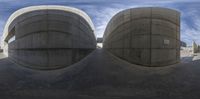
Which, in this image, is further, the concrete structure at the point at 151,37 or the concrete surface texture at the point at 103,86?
the concrete structure at the point at 151,37

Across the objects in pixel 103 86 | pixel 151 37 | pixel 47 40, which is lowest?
pixel 103 86

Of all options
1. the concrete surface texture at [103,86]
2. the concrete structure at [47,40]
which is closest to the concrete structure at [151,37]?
the concrete structure at [47,40]

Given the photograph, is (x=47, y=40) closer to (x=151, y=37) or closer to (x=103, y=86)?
(x=151, y=37)

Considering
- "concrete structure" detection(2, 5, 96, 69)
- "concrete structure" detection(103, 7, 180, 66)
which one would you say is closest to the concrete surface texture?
"concrete structure" detection(2, 5, 96, 69)

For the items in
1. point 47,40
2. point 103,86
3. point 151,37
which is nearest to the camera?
point 103,86

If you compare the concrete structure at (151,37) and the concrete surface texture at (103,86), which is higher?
the concrete structure at (151,37)

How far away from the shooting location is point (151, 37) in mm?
20969

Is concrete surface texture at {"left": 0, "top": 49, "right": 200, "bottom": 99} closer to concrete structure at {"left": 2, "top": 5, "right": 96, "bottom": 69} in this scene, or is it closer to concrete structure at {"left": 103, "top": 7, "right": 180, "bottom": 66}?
concrete structure at {"left": 2, "top": 5, "right": 96, "bottom": 69}

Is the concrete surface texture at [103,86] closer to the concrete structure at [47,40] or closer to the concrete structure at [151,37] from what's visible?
the concrete structure at [47,40]

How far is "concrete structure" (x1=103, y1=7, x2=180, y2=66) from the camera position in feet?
68.2

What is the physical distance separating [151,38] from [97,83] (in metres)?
10.2

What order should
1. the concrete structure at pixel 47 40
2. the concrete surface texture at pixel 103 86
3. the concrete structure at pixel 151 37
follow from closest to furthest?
the concrete surface texture at pixel 103 86 → the concrete structure at pixel 47 40 → the concrete structure at pixel 151 37

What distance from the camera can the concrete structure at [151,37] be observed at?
68.2 ft

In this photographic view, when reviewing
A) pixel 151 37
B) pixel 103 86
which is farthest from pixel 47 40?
pixel 103 86
